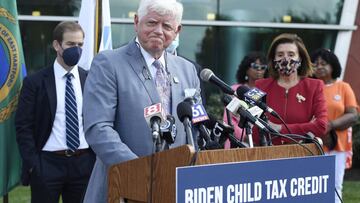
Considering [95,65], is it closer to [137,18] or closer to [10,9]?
[137,18]

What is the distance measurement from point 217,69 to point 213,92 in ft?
2.60

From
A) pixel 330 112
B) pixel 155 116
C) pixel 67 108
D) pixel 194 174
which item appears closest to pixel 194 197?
pixel 194 174

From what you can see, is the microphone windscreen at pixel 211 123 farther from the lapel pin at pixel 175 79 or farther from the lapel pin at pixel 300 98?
the lapel pin at pixel 300 98

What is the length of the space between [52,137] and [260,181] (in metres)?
2.72

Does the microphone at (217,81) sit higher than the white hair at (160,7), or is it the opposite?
the white hair at (160,7)

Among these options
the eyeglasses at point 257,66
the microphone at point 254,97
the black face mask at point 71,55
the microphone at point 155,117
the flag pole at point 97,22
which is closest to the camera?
the microphone at point 155,117

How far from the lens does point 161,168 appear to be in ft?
9.80

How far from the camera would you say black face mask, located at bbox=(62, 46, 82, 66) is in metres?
5.57

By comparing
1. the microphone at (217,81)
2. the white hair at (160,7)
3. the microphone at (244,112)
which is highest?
the white hair at (160,7)

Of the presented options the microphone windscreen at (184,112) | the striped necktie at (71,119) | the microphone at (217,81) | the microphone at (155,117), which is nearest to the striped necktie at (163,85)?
the microphone at (217,81)

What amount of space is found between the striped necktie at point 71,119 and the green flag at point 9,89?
22.0 inches

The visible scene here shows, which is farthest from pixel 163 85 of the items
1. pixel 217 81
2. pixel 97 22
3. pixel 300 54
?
→ pixel 97 22

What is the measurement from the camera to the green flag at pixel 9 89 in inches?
228

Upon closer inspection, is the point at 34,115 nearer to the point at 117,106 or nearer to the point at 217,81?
the point at 117,106
